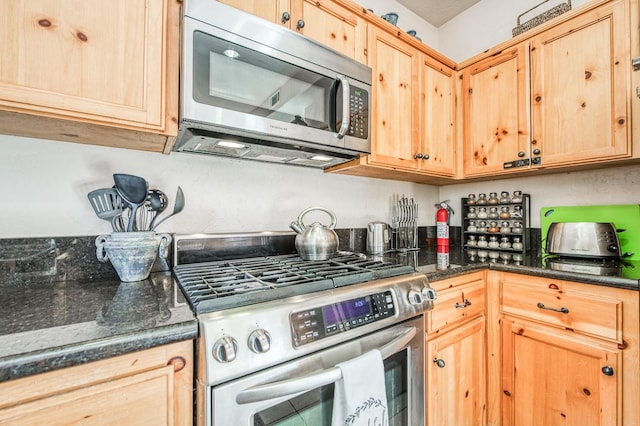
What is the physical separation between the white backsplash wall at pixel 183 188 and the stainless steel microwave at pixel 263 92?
13 cm

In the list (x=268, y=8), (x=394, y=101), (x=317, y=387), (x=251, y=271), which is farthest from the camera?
(x=394, y=101)

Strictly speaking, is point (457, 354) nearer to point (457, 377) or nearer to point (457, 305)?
point (457, 377)

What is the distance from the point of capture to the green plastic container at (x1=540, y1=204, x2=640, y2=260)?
143cm

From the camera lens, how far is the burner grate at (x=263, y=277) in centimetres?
72

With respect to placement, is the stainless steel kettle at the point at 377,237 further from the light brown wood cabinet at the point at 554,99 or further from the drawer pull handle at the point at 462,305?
the light brown wood cabinet at the point at 554,99

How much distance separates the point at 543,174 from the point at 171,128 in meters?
2.04

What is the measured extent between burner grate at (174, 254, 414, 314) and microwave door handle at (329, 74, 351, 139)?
56cm

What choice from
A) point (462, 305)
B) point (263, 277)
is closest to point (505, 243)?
point (462, 305)

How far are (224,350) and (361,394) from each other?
1.36 ft

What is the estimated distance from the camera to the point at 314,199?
1.65 m

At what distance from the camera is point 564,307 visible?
3.82 feet

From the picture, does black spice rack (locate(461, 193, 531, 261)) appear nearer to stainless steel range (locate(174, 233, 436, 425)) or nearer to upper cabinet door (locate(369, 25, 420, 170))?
upper cabinet door (locate(369, 25, 420, 170))

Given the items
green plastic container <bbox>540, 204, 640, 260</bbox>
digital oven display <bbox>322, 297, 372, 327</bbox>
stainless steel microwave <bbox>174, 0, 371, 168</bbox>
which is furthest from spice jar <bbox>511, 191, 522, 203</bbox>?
digital oven display <bbox>322, 297, 372, 327</bbox>

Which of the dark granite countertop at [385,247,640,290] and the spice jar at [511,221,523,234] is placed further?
the spice jar at [511,221,523,234]
